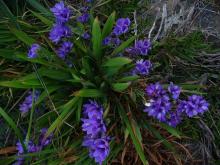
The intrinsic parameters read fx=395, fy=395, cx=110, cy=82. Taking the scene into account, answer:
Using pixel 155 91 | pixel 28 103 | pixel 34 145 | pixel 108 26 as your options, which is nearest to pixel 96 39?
pixel 108 26

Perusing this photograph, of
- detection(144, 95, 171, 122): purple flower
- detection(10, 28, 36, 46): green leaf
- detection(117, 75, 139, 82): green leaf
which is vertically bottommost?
detection(144, 95, 171, 122): purple flower

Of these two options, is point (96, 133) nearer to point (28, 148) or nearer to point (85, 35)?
point (28, 148)

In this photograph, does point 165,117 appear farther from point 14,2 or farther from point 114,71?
point 14,2

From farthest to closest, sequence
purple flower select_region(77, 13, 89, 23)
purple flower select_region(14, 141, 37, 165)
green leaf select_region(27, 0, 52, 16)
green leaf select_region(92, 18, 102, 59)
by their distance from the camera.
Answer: green leaf select_region(27, 0, 52, 16) → purple flower select_region(77, 13, 89, 23) → purple flower select_region(14, 141, 37, 165) → green leaf select_region(92, 18, 102, 59)

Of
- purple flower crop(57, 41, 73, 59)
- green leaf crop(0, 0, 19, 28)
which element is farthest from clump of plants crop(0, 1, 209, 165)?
green leaf crop(0, 0, 19, 28)

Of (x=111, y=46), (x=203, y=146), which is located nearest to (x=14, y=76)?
(x=111, y=46)

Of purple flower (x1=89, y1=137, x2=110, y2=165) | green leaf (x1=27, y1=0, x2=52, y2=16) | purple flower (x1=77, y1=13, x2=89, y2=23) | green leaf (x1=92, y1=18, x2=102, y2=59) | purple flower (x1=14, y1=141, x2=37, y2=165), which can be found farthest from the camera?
green leaf (x1=27, y1=0, x2=52, y2=16)

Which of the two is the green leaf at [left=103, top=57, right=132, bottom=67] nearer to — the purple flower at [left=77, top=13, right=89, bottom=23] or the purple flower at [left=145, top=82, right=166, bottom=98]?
the purple flower at [left=145, top=82, right=166, bottom=98]
